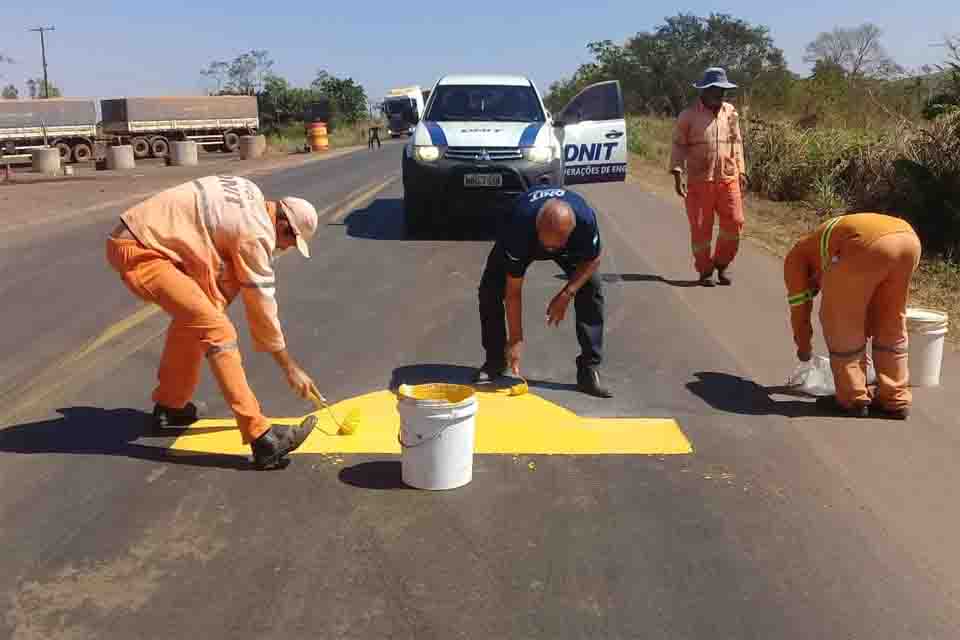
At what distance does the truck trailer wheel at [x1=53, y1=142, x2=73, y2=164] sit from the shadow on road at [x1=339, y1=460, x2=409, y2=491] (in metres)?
35.8

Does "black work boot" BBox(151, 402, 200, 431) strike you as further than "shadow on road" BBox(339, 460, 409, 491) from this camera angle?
Yes

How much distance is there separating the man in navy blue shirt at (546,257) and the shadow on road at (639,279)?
3.40 metres

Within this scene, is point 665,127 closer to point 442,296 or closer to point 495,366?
point 442,296

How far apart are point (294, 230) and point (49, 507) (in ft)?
5.40

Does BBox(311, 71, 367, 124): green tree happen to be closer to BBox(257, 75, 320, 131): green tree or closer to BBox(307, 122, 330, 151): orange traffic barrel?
BBox(257, 75, 320, 131): green tree

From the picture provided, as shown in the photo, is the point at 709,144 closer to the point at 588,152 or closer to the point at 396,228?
the point at 588,152

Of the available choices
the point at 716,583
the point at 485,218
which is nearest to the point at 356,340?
the point at 716,583

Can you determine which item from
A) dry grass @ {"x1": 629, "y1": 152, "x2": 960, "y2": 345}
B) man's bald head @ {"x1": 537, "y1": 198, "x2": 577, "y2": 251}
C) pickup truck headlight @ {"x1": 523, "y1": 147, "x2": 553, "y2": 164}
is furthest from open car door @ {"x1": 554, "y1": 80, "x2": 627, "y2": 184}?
man's bald head @ {"x1": 537, "y1": 198, "x2": 577, "y2": 251}

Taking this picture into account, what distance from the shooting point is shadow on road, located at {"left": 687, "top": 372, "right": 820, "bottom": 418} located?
5.42m

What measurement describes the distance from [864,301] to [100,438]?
4.22 m

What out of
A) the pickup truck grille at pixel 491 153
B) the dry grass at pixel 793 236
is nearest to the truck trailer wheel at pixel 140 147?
the dry grass at pixel 793 236

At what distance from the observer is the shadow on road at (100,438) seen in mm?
4656

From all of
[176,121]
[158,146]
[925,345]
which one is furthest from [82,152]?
[925,345]

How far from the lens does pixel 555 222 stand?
16.3 feet
